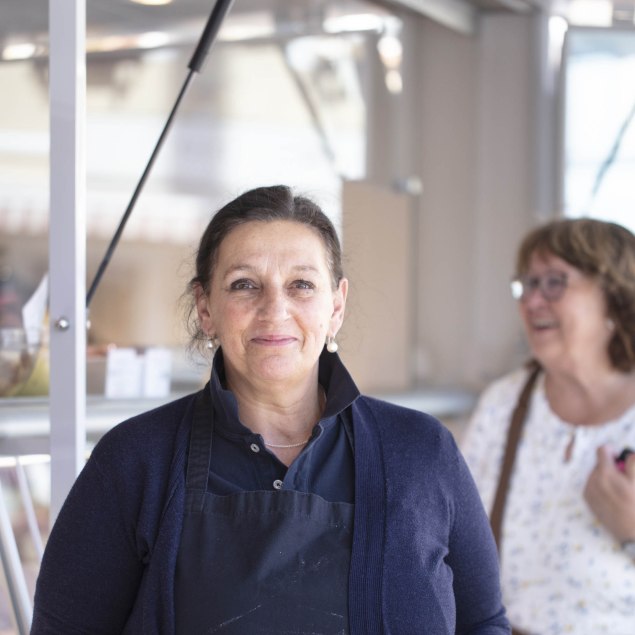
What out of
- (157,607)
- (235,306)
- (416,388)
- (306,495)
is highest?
(235,306)

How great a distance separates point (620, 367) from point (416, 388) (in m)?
1.43

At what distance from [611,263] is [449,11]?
5.02 feet

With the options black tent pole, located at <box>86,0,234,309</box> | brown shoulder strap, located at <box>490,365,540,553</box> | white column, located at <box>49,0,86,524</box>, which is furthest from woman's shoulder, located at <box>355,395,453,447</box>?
brown shoulder strap, located at <box>490,365,540,553</box>

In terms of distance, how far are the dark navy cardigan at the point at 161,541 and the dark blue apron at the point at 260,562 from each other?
0.02m

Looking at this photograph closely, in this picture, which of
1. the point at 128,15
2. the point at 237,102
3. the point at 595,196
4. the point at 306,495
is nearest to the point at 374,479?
the point at 306,495

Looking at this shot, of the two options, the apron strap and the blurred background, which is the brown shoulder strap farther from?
the apron strap

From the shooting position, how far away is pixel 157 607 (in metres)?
1.21

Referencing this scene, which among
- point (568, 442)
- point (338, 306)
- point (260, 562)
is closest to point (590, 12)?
point (568, 442)

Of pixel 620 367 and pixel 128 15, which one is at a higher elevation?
pixel 128 15

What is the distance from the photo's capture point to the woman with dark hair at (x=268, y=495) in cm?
122

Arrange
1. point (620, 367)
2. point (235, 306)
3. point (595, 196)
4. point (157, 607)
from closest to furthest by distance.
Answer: point (157, 607) → point (235, 306) → point (620, 367) → point (595, 196)

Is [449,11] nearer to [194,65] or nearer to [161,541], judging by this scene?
[194,65]

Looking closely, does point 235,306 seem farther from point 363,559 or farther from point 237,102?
point 237,102

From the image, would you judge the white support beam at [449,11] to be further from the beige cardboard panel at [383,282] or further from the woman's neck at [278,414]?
the woman's neck at [278,414]
